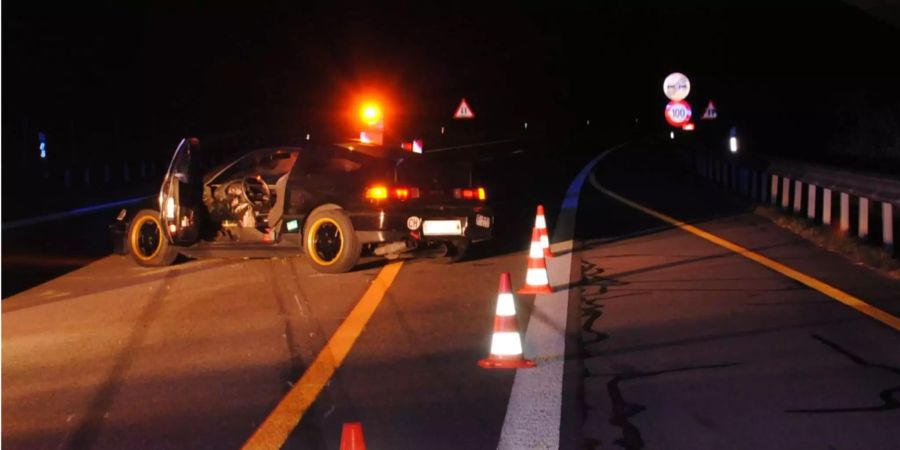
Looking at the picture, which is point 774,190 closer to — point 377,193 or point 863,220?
point 863,220

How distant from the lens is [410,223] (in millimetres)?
12742

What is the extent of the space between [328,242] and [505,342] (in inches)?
210

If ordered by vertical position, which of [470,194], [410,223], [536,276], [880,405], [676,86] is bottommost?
[880,405]

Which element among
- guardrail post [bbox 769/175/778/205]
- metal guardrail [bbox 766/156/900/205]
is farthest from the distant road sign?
guardrail post [bbox 769/175/778/205]

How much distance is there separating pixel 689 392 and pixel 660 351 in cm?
126

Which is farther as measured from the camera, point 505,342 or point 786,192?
point 786,192

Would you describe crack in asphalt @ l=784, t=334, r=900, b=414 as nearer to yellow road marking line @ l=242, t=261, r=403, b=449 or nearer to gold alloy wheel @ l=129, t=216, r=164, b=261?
yellow road marking line @ l=242, t=261, r=403, b=449

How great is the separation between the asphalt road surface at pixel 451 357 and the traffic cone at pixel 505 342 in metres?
0.12

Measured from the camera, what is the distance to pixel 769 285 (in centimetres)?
1149

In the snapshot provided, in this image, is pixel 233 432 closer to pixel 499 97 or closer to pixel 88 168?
pixel 88 168

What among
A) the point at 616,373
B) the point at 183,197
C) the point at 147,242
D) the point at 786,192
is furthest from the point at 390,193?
the point at 786,192

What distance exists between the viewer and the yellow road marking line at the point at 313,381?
6188 millimetres

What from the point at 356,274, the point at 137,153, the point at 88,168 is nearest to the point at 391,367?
the point at 356,274

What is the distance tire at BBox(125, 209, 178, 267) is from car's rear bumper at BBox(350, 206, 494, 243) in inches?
100.0
